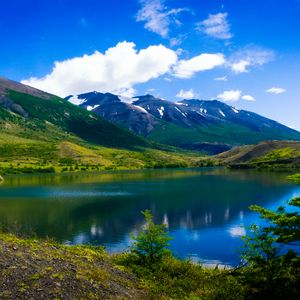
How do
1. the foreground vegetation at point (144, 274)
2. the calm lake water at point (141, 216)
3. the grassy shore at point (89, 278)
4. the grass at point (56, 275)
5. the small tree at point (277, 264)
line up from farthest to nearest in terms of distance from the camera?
the calm lake water at point (141, 216) → the small tree at point (277, 264) → the foreground vegetation at point (144, 274) → the grassy shore at point (89, 278) → the grass at point (56, 275)


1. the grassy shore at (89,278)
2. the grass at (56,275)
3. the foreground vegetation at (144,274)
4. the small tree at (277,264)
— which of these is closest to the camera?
the grass at (56,275)

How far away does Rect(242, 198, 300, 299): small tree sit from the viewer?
24578mm

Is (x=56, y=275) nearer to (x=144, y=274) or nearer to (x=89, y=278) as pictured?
(x=89, y=278)

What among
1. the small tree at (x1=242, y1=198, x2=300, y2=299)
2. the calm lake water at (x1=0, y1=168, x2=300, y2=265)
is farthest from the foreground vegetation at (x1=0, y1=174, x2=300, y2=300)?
the calm lake water at (x1=0, y1=168, x2=300, y2=265)

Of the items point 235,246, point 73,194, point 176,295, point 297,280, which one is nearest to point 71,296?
point 176,295

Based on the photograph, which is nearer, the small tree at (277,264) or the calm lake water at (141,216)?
the small tree at (277,264)

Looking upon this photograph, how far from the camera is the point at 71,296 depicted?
22797mm

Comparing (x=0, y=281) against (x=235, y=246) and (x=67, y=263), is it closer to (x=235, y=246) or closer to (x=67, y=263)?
(x=67, y=263)

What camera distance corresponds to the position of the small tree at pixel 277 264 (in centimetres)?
2458

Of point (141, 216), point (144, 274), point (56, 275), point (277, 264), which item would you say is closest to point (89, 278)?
point (56, 275)

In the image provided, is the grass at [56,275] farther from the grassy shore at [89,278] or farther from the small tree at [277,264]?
the small tree at [277,264]

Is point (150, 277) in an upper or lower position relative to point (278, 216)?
lower

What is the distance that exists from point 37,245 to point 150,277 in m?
8.98

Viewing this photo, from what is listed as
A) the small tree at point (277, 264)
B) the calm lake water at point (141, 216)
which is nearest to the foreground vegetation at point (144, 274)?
the small tree at point (277, 264)
